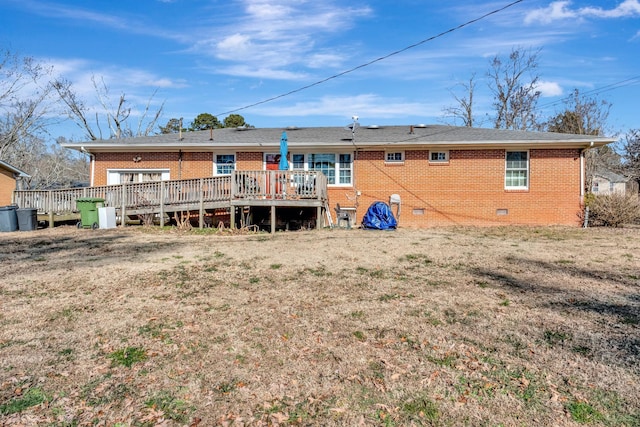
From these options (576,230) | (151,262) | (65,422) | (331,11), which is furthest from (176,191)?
(576,230)

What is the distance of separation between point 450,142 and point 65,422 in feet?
43.9

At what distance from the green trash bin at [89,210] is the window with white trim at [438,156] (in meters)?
11.3

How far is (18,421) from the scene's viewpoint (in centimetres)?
257

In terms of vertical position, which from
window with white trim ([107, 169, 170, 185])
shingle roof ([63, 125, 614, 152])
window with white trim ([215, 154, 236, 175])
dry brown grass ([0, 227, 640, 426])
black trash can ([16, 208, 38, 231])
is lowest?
dry brown grass ([0, 227, 640, 426])

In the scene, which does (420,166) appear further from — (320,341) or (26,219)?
(26,219)

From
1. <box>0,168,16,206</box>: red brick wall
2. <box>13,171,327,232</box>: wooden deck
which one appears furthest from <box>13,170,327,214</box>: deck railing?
<box>0,168,16,206</box>: red brick wall

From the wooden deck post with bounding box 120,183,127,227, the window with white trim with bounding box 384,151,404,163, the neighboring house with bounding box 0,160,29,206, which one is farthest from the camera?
the neighboring house with bounding box 0,160,29,206

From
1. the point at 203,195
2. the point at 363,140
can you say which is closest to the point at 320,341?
the point at 203,195

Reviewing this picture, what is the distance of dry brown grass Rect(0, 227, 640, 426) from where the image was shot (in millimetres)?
2748

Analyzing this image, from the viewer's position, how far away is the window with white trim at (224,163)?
15.3 m

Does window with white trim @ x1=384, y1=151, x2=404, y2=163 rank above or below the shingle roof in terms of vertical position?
below

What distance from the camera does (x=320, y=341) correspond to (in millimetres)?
3877

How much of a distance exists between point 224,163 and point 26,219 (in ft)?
21.6

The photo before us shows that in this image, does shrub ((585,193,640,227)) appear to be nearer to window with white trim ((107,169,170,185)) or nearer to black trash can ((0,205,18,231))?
window with white trim ((107,169,170,185))
